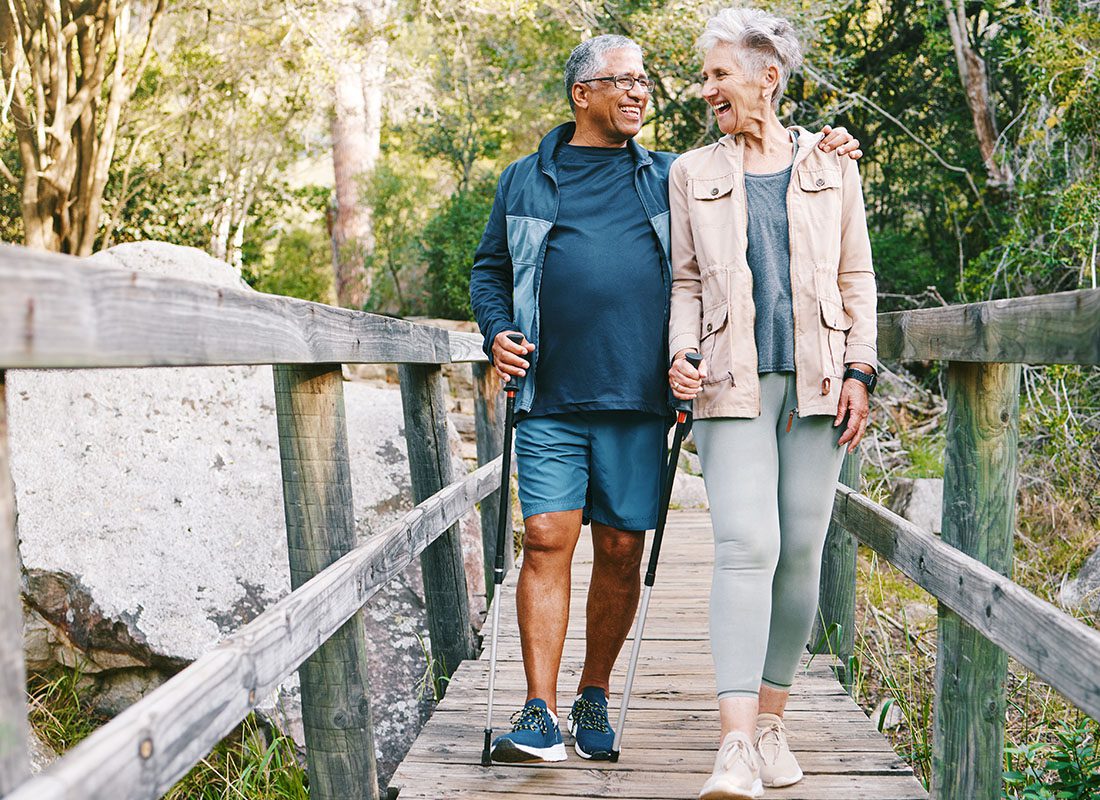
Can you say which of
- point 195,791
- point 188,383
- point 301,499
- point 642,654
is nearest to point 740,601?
point 301,499

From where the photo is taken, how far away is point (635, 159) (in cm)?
296

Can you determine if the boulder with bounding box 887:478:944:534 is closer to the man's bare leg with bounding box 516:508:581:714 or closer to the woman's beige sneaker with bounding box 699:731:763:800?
the man's bare leg with bounding box 516:508:581:714

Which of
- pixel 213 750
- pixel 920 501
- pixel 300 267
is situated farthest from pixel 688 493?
pixel 300 267

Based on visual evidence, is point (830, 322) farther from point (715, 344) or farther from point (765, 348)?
point (715, 344)

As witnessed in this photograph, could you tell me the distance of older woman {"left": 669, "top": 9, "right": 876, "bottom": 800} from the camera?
8.48 feet

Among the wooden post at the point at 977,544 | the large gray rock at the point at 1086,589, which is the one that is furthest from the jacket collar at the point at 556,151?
the large gray rock at the point at 1086,589

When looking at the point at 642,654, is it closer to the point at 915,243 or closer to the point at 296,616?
the point at 296,616

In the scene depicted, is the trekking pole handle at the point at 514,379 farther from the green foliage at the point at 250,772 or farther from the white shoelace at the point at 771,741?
the green foliage at the point at 250,772

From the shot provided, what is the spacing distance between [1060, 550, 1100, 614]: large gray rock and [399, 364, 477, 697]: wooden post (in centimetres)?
306

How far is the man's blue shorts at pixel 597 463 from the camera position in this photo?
9.57 feet

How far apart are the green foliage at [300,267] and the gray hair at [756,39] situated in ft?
42.9

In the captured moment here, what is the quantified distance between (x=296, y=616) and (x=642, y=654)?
7.26ft

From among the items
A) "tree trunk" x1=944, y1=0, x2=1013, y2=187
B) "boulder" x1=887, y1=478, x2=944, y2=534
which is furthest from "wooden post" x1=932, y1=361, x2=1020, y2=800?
"tree trunk" x1=944, y1=0, x2=1013, y2=187

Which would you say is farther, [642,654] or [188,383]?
[188,383]
